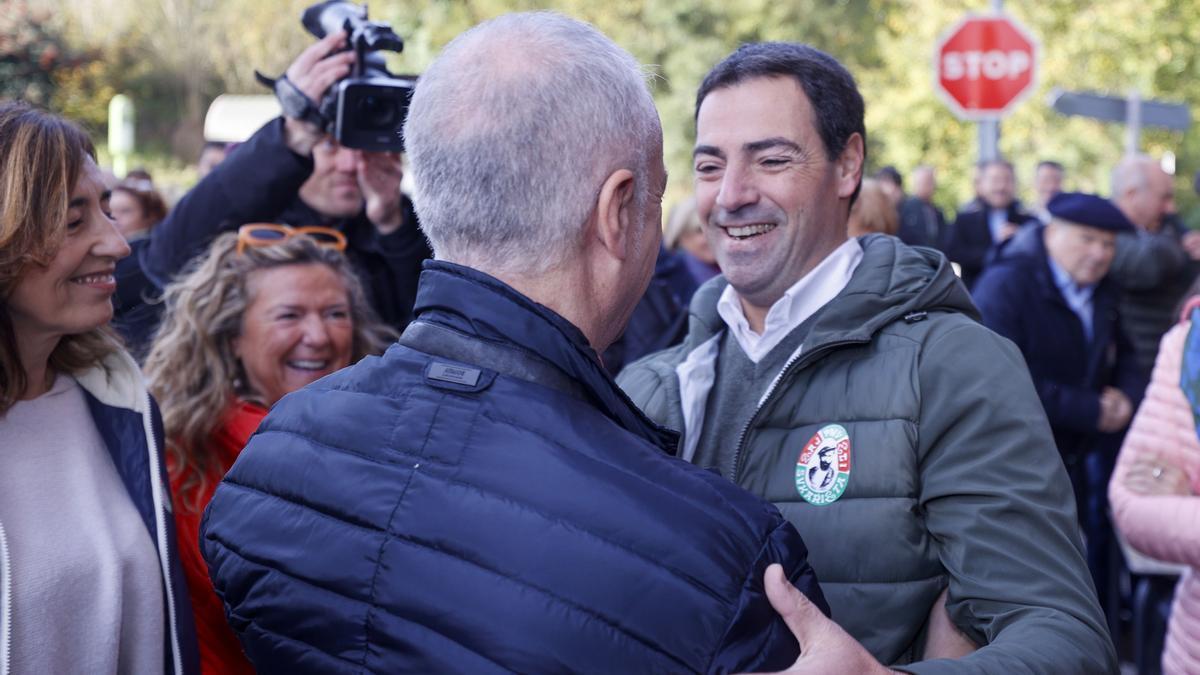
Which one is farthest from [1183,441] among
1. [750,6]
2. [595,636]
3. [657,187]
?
[750,6]

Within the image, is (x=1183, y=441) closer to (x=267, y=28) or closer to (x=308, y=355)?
(x=308, y=355)

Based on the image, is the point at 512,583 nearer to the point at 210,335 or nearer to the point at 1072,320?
the point at 210,335

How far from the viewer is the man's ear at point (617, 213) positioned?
1715 mm

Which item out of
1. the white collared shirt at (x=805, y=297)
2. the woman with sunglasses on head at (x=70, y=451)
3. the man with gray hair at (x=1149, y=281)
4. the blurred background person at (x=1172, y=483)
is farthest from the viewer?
the man with gray hair at (x=1149, y=281)

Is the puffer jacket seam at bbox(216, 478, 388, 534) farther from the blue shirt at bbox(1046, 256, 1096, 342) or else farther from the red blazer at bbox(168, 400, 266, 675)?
the blue shirt at bbox(1046, 256, 1096, 342)

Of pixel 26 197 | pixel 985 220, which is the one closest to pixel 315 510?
pixel 26 197

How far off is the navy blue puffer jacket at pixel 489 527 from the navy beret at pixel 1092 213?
4876 mm

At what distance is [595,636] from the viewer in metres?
1.50

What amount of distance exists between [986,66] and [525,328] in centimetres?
1116

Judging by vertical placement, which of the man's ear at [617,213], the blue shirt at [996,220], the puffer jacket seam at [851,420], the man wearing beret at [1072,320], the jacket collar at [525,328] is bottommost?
the blue shirt at [996,220]

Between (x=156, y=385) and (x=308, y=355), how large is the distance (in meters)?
0.41

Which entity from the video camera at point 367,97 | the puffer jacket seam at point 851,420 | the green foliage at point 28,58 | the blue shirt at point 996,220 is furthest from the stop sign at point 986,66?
the puffer jacket seam at point 851,420

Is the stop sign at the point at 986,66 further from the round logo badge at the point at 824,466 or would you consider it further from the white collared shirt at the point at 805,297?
the round logo badge at the point at 824,466

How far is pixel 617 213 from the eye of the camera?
1738 millimetres
